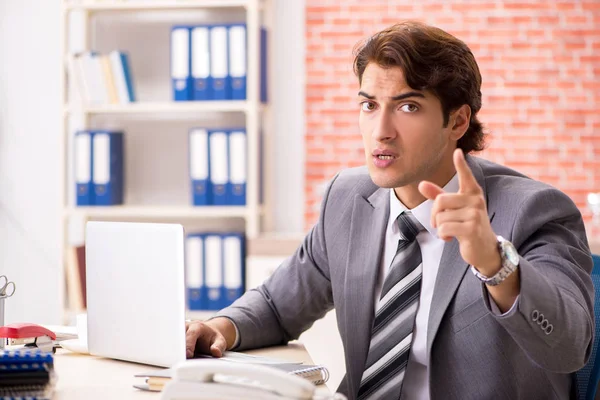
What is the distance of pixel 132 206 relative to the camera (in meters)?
4.22

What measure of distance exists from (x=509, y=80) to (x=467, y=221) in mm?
3075

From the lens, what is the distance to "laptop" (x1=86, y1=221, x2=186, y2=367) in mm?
1483

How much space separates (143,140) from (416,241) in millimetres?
2708

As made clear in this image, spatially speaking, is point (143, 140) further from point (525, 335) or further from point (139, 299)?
point (525, 335)

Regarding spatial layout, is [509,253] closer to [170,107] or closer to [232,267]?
[232,267]

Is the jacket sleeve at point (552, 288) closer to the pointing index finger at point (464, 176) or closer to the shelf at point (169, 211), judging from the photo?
the pointing index finger at point (464, 176)

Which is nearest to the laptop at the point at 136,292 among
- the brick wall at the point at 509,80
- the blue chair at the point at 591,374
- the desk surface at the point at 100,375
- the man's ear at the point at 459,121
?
the desk surface at the point at 100,375

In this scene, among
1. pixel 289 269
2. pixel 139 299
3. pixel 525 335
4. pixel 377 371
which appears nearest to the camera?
pixel 525 335

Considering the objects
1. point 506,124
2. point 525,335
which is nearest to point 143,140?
point 506,124

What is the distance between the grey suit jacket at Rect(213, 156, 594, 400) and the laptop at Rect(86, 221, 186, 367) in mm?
306

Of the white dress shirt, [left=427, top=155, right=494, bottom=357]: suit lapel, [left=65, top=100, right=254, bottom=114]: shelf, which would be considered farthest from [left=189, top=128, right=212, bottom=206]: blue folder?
[left=427, top=155, right=494, bottom=357]: suit lapel

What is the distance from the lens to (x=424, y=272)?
174 centimetres

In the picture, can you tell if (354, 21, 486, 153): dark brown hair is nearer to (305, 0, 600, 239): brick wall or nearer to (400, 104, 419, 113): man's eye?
(400, 104, 419, 113): man's eye

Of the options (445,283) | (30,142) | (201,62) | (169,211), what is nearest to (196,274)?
(169,211)
